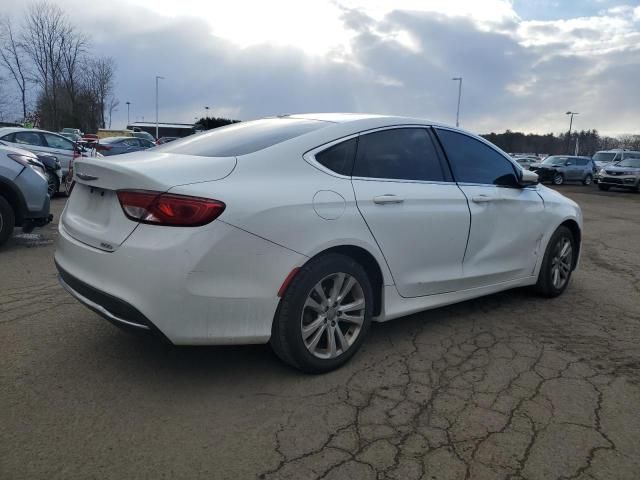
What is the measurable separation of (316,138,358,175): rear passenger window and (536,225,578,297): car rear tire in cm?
252

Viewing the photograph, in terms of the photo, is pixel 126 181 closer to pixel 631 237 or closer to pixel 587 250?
pixel 587 250

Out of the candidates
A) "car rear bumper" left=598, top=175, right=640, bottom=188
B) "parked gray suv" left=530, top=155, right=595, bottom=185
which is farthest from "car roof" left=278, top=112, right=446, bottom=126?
"parked gray suv" left=530, top=155, right=595, bottom=185

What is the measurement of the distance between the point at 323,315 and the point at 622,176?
24187 millimetres

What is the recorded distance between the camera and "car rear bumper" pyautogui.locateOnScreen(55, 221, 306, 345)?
2.69 meters

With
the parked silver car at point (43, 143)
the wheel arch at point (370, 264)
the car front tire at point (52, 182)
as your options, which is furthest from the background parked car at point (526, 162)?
the wheel arch at point (370, 264)

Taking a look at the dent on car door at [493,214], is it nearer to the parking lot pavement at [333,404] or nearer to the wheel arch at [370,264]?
the parking lot pavement at [333,404]

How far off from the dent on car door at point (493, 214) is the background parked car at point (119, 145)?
12.6m

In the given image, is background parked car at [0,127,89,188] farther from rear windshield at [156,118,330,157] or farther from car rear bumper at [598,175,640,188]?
car rear bumper at [598,175,640,188]

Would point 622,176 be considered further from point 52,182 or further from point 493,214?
point 493,214

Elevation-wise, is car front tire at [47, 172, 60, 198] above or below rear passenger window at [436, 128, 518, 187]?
below

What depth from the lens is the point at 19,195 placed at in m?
6.36

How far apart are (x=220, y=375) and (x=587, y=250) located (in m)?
6.71

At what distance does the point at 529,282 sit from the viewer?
16.1 feet

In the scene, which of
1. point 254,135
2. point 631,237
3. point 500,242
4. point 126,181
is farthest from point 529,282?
point 631,237
